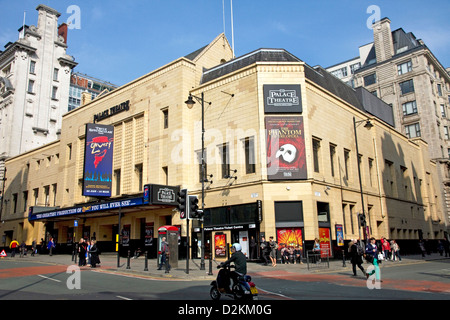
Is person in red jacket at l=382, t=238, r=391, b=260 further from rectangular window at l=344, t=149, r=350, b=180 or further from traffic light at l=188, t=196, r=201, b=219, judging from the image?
traffic light at l=188, t=196, r=201, b=219

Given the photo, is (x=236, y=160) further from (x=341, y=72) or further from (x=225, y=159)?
(x=341, y=72)

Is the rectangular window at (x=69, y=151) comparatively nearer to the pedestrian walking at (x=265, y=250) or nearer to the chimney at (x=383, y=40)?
the pedestrian walking at (x=265, y=250)

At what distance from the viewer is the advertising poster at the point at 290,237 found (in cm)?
2581

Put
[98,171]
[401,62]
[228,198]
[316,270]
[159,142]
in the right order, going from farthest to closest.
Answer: [401,62], [98,171], [159,142], [228,198], [316,270]

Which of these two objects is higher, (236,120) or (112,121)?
(112,121)

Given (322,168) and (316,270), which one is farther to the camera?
(322,168)

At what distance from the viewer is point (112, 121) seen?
38.9 meters

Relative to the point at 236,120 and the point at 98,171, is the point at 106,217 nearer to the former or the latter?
the point at 98,171

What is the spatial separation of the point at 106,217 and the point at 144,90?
44.2ft

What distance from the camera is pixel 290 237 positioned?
26.0 m

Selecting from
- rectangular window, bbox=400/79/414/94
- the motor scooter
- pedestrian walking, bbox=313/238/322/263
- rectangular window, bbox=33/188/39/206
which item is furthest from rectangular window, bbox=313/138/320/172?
rectangular window, bbox=33/188/39/206

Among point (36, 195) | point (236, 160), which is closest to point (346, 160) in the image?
point (236, 160)
